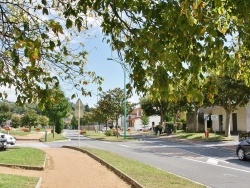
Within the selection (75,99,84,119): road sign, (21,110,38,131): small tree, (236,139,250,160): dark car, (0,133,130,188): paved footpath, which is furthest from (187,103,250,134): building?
(21,110,38,131): small tree

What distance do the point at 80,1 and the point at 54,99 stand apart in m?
1.76

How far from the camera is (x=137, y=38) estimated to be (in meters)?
5.44

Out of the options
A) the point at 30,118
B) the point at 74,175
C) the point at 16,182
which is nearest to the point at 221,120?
the point at 74,175

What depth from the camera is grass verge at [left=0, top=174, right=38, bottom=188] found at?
31.4 ft

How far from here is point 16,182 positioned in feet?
33.0

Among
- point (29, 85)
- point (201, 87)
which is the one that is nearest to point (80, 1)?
point (29, 85)

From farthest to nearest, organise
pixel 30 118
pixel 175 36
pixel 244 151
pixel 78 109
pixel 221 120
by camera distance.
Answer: pixel 30 118 < pixel 221 120 < pixel 78 109 < pixel 244 151 < pixel 175 36

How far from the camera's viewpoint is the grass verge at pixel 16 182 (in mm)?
9562

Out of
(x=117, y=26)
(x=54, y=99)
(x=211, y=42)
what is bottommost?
(x=54, y=99)

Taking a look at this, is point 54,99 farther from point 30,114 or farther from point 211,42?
point 30,114

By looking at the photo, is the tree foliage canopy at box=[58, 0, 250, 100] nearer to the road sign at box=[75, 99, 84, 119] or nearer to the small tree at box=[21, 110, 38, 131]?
the road sign at box=[75, 99, 84, 119]

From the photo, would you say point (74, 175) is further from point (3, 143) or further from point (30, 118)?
point (30, 118)

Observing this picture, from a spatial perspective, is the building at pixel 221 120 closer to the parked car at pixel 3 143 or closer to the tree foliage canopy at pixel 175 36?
the parked car at pixel 3 143

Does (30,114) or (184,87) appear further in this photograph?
(30,114)
